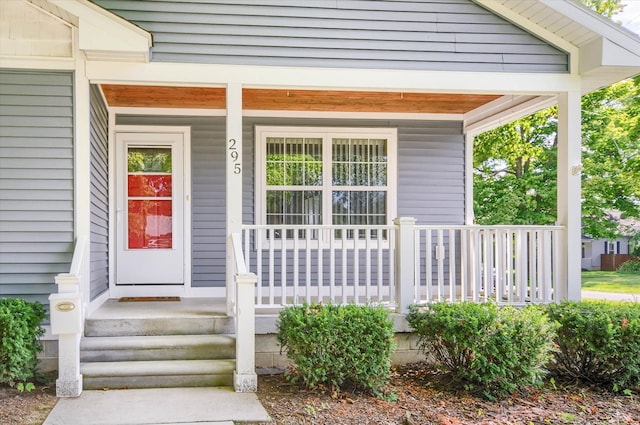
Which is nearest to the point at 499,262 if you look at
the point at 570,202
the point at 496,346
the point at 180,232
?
the point at 570,202

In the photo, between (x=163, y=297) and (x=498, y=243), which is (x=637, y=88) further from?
(x=163, y=297)

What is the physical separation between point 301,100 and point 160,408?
401cm

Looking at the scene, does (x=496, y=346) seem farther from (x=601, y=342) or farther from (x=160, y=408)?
(x=160, y=408)

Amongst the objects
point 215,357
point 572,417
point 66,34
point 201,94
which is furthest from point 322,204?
point 572,417

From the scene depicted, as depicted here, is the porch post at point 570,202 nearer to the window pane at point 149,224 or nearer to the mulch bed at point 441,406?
the mulch bed at point 441,406

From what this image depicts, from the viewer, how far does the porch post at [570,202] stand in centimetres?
607

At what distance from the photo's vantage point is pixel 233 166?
18.8ft

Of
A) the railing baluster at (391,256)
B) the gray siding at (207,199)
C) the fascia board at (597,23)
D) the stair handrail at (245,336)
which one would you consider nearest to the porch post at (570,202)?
the fascia board at (597,23)

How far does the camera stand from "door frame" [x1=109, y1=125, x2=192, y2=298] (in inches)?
284

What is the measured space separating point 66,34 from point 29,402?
3.22 meters

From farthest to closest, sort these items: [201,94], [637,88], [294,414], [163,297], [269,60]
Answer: [637,88], [163,297], [201,94], [269,60], [294,414]

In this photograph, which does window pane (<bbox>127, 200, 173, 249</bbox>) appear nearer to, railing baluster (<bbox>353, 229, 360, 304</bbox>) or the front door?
the front door

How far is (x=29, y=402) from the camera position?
4.57m

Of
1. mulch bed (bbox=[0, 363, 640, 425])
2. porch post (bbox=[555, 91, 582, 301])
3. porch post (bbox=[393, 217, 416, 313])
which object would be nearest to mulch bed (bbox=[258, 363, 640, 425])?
mulch bed (bbox=[0, 363, 640, 425])
